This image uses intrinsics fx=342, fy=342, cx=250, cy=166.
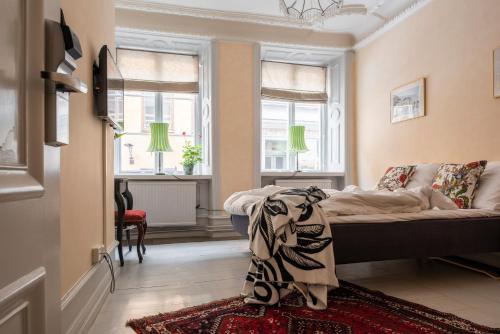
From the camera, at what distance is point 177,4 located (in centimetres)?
451

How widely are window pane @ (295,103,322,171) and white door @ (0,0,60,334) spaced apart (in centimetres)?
516

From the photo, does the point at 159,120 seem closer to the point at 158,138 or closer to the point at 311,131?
the point at 158,138

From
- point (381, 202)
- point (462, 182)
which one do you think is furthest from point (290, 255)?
point (462, 182)

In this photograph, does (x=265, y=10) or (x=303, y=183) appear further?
(x=303, y=183)

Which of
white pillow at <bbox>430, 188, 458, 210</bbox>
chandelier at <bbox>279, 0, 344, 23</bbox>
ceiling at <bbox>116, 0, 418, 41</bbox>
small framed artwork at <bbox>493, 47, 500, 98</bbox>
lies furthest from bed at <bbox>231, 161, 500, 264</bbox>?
ceiling at <bbox>116, 0, 418, 41</bbox>

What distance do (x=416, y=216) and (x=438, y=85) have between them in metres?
1.99

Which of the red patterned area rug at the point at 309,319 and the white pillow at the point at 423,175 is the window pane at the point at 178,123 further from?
the red patterned area rug at the point at 309,319

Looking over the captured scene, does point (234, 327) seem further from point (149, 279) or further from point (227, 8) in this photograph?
point (227, 8)

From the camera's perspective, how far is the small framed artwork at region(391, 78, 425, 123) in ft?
13.3

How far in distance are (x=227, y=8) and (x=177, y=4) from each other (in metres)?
0.66

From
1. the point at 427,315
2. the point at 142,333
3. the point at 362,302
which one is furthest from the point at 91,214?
the point at 427,315

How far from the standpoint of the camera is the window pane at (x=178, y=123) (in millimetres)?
5078

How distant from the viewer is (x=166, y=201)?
4.57 metres

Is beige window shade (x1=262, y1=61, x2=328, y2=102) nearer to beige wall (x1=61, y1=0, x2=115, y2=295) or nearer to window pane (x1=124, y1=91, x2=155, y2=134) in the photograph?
window pane (x1=124, y1=91, x2=155, y2=134)
